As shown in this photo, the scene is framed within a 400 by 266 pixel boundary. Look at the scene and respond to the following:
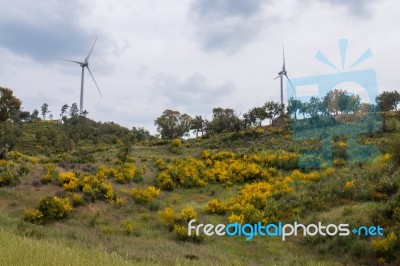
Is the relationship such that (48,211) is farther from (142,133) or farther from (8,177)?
(142,133)

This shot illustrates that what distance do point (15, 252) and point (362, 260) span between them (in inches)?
384

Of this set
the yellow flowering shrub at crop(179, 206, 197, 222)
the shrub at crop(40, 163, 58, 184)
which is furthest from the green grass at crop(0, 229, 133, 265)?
the shrub at crop(40, 163, 58, 184)

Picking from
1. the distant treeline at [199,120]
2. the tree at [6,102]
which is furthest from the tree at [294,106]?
the tree at [6,102]

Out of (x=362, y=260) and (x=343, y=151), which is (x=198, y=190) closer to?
(x=343, y=151)

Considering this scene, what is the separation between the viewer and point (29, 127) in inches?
3095

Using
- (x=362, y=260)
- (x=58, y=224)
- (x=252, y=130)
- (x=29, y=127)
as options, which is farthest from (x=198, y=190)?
(x=29, y=127)

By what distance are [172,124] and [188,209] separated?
191 ft

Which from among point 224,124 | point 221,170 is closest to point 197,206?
point 221,170

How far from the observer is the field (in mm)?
11023

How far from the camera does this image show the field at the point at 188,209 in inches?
434

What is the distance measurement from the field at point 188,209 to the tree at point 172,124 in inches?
1564

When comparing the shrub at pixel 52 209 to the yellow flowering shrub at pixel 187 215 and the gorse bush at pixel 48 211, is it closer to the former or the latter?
the gorse bush at pixel 48 211

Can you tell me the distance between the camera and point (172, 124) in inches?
2985

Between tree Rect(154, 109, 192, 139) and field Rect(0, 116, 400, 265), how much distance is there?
3973 cm
